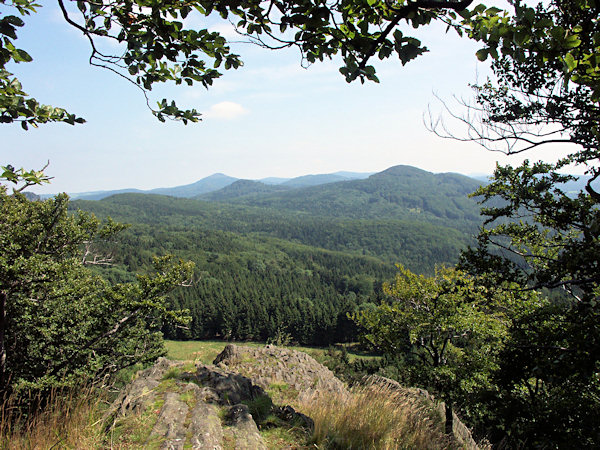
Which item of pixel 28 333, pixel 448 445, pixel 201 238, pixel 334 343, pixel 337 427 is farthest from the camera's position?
pixel 201 238

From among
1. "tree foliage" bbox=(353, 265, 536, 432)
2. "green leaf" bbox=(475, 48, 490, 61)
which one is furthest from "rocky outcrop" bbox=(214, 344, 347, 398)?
"green leaf" bbox=(475, 48, 490, 61)

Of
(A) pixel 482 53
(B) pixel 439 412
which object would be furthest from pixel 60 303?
(A) pixel 482 53

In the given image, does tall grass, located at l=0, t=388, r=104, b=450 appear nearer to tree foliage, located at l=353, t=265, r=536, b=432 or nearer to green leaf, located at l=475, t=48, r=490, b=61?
green leaf, located at l=475, t=48, r=490, b=61

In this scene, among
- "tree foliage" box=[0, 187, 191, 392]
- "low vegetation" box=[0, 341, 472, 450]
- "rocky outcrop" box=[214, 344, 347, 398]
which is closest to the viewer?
"low vegetation" box=[0, 341, 472, 450]

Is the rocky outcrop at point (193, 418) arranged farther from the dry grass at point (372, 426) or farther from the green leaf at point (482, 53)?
the green leaf at point (482, 53)

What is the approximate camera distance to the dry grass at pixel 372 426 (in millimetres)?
4146

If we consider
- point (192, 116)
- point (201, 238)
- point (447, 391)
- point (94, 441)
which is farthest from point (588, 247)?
point (201, 238)

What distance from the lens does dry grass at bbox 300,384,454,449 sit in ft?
13.6

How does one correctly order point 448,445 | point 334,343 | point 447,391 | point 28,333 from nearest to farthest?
point 448,445 → point 28,333 → point 447,391 → point 334,343

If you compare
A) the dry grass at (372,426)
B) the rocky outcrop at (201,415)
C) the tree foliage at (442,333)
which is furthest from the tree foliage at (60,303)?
the tree foliage at (442,333)

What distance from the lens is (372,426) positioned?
429cm

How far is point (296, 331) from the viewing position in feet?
254

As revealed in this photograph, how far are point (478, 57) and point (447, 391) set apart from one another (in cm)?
1369

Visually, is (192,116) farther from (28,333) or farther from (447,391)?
(447,391)
